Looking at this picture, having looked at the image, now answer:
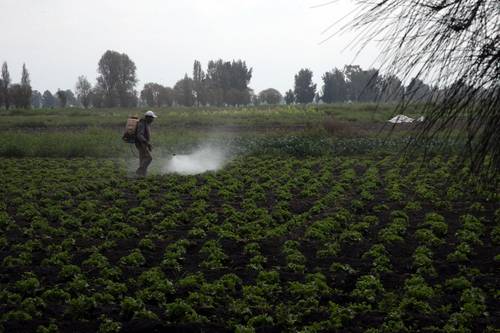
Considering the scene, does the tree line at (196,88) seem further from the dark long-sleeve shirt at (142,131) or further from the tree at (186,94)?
the dark long-sleeve shirt at (142,131)

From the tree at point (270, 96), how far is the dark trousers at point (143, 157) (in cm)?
8644

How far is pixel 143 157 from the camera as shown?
14555 mm

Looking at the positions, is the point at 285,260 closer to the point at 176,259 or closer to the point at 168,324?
the point at 176,259

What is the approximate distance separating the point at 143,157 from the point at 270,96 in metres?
87.5

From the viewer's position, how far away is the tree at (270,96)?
100 m

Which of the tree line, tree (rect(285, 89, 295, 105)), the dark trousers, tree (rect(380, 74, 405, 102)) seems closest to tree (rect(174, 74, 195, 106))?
the tree line

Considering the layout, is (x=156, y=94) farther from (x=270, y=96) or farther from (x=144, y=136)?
(x=144, y=136)

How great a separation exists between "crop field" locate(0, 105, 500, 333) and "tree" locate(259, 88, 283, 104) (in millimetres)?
86752

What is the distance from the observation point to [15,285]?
642 centimetres

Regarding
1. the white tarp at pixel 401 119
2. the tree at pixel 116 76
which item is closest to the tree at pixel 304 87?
the tree at pixel 116 76

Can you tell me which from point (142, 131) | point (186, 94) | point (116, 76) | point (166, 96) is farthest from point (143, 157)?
point (166, 96)

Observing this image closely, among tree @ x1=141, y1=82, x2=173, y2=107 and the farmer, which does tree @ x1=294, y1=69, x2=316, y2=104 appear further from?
the farmer

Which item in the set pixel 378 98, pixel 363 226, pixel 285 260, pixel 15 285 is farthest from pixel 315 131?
pixel 378 98

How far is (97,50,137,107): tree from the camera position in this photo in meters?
80.3
